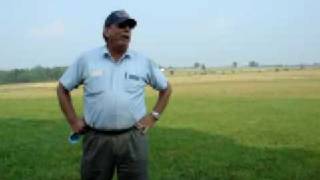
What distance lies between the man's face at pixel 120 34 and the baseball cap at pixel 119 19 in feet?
0.09

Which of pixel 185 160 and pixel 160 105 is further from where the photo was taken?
pixel 185 160

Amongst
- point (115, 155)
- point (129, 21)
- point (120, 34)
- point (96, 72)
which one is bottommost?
point (115, 155)

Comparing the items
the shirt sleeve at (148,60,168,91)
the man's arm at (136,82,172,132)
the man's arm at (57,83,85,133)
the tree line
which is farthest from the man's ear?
the tree line

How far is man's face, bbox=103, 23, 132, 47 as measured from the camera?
17.9ft

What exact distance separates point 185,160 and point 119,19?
7.51 m

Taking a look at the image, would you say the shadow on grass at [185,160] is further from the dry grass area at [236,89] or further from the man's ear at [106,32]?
the dry grass area at [236,89]

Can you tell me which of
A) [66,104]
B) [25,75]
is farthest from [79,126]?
[25,75]

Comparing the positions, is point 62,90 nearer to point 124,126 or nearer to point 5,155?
point 124,126

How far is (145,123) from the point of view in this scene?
18.5 feet

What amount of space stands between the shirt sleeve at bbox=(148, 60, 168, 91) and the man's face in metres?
0.33

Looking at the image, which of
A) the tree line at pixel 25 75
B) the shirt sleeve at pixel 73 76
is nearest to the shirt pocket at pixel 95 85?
the shirt sleeve at pixel 73 76

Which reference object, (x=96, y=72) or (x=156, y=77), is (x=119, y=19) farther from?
(x=156, y=77)

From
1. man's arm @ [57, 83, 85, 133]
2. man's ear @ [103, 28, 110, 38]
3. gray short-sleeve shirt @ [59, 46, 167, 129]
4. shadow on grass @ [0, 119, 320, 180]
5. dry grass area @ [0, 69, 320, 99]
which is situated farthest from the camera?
dry grass area @ [0, 69, 320, 99]

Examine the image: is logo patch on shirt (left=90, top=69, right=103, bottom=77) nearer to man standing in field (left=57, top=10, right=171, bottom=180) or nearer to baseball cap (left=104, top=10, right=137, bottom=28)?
man standing in field (left=57, top=10, right=171, bottom=180)
